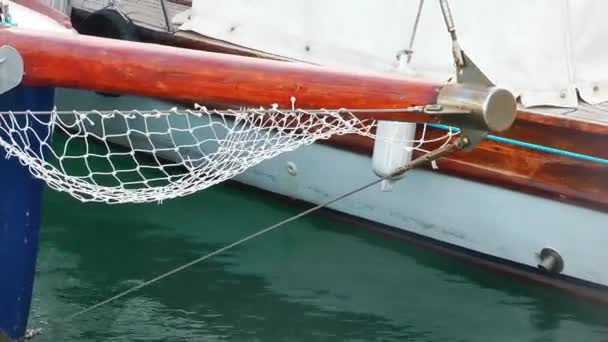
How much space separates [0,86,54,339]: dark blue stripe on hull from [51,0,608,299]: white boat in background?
228cm

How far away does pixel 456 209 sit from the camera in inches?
235

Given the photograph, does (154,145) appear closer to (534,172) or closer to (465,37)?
(465,37)

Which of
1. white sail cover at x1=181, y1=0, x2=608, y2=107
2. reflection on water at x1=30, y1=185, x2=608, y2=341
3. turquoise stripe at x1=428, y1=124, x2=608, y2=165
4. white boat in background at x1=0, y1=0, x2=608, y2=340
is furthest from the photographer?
white sail cover at x1=181, y1=0, x2=608, y2=107

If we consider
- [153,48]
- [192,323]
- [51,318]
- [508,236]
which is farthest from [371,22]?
[153,48]

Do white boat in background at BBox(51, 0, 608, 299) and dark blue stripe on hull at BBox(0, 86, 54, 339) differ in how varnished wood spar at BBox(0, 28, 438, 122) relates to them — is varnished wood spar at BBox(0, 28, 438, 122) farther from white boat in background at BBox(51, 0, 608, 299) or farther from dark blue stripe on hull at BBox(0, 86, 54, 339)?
white boat in background at BBox(51, 0, 608, 299)

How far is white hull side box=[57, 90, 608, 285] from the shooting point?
5574mm

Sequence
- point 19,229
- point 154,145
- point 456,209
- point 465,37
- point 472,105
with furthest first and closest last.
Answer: point 154,145 < point 456,209 < point 465,37 < point 19,229 < point 472,105

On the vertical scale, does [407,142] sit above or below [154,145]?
above

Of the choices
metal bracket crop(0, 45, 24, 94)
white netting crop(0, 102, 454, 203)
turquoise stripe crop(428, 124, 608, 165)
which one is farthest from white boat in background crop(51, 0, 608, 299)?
metal bracket crop(0, 45, 24, 94)

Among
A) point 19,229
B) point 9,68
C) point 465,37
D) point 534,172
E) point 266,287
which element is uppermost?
point 465,37

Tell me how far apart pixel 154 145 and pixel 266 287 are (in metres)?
2.29

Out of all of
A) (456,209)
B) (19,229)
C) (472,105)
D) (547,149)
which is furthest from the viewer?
(456,209)

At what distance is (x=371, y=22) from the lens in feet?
20.1

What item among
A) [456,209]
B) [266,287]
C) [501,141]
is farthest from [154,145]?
[501,141]
